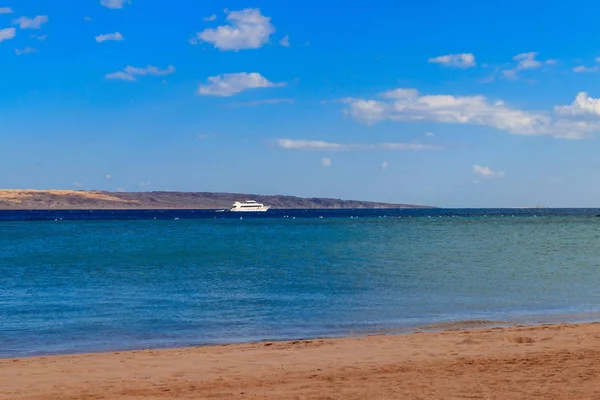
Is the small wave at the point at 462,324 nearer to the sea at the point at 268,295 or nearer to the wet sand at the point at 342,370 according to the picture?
the sea at the point at 268,295

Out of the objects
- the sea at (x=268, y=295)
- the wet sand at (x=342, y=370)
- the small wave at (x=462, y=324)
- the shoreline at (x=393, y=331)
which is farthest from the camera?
the small wave at (x=462, y=324)

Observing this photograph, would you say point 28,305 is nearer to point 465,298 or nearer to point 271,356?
point 271,356

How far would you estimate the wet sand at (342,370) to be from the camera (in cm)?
1215

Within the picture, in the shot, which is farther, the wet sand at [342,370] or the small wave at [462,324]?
the small wave at [462,324]

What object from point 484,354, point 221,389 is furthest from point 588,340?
point 221,389

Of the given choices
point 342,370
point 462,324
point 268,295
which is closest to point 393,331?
point 462,324

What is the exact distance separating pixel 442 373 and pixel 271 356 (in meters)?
4.27

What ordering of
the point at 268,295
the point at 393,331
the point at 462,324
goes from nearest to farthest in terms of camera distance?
the point at 393,331, the point at 462,324, the point at 268,295

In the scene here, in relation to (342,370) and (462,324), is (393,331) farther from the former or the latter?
(342,370)

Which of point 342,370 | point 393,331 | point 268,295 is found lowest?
point 268,295

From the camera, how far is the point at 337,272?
4031cm

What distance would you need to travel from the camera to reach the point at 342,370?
1423 cm

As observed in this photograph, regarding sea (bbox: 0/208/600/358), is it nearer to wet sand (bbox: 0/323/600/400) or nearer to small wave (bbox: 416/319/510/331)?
small wave (bbox: 416/319/510/331)

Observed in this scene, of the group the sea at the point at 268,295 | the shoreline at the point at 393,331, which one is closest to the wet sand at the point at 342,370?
the shoreline at the point at 393,331
